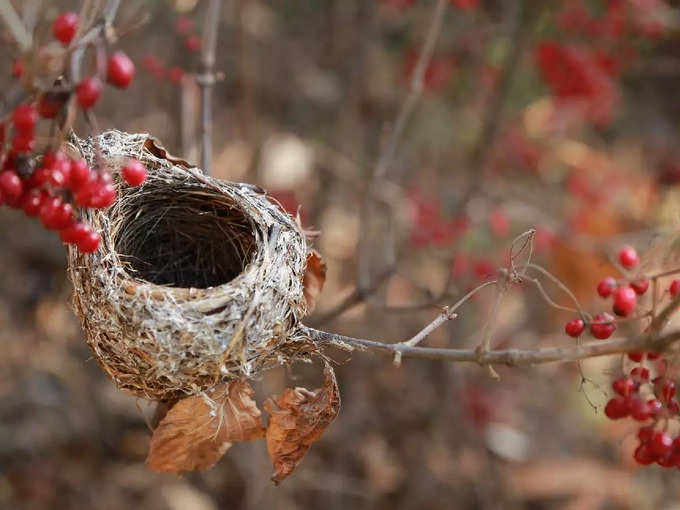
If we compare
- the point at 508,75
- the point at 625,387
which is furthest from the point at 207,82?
the point at 508,75

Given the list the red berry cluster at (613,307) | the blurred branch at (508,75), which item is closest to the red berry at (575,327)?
the red berry cluster at (613,307)

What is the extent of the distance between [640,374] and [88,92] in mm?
1161

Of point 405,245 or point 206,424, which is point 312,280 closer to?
point 206,424

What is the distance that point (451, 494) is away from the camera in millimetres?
4223

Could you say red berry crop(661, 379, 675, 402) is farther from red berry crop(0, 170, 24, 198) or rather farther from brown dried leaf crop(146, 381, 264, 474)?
red berry crop(0, 170, 24, 198)

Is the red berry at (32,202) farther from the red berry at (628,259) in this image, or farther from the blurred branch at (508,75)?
the blurred branch at (508,75)

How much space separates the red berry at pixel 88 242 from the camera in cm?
147

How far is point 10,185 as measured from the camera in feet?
4.28

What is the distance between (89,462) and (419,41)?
116 inches

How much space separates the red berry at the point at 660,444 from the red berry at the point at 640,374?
0.11 metres

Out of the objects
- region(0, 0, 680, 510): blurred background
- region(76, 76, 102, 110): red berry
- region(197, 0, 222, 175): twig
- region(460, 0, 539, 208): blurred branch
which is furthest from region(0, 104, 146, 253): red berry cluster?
region(460, 0, 539, 208): blurred branch

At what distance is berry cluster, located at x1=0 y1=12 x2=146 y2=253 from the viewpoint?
4.08 ft

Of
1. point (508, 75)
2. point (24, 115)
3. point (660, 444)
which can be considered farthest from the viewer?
point (508, 75)

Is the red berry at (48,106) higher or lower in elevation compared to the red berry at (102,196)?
higher
